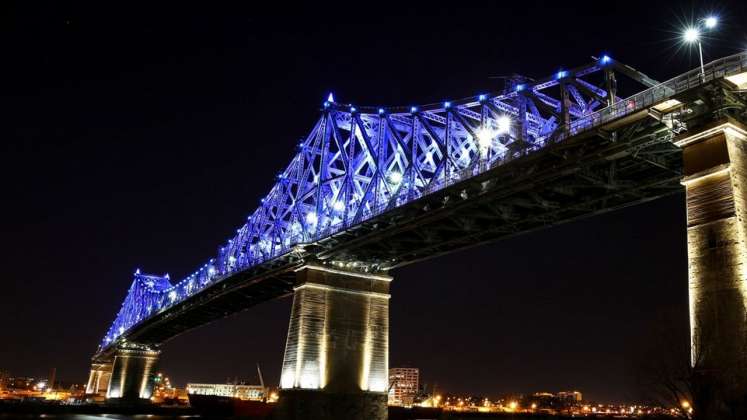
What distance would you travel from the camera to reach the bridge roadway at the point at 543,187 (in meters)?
23.4

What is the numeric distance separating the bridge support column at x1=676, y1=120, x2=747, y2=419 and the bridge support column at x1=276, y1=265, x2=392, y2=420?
2872 centimetres

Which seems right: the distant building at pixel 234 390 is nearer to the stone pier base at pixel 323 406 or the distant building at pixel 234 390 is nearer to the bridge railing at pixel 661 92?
the stone pier base at pixel 323 406

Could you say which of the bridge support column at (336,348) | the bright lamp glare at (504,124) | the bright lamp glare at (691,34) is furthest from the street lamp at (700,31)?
the bridge support column at (336,348)

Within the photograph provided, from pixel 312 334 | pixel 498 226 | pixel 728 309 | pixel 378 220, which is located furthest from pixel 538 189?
pixel 312 334

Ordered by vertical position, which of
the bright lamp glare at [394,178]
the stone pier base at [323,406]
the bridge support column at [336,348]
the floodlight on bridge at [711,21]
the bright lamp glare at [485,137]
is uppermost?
the bright lamp glare at [394,178]

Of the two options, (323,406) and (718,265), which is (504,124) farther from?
(323,406)

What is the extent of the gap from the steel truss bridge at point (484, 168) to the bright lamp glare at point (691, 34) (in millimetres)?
1353

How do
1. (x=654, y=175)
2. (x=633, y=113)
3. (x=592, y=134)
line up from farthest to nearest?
(x=654, y=175) < (x=592, y=134) < (x=633, y=113)

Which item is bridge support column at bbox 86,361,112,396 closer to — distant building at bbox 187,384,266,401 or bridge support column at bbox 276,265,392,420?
distant building at bbox 187,384,266,401

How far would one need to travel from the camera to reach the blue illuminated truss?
30.6 m

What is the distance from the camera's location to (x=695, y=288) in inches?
827

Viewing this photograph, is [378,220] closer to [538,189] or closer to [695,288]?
[538,189]

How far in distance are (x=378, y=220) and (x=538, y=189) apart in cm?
1145

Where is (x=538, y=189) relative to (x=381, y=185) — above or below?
below
